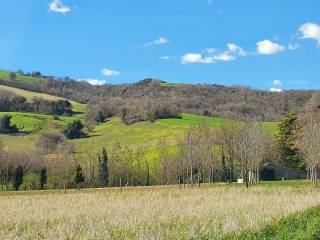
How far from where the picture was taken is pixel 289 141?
105438 mm

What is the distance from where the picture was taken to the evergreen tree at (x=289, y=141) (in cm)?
10431

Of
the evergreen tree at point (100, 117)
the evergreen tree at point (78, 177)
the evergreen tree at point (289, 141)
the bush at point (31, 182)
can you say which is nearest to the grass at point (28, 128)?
the evergreen tree at point (100, 117)

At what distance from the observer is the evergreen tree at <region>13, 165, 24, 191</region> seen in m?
94.9

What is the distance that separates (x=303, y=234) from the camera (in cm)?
1817

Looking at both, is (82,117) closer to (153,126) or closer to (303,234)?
(153,126)

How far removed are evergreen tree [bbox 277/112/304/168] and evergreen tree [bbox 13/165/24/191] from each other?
52582 mm

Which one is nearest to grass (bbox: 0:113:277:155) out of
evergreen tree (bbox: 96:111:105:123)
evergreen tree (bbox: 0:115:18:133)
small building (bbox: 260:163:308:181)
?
evergreen tree (bbox: 0:115:18:133)

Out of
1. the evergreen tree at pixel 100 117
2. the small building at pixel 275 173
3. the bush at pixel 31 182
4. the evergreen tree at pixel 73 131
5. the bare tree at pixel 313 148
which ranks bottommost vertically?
the bush at pixel 31 182

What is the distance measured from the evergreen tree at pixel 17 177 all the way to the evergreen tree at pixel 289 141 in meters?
52.6

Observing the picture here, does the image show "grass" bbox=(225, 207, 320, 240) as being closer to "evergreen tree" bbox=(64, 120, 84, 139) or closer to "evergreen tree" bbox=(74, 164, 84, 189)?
"evergreen tree" bbox=(74, 164, 84, 189)

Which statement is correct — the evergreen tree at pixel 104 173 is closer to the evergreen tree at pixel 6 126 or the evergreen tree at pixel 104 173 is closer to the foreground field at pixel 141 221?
the evergreen tree at pixel 6 126

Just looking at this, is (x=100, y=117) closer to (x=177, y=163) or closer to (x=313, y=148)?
(x=177, y=163)

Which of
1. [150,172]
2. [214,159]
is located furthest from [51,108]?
[214,159]

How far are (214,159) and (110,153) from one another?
95.7 ft
